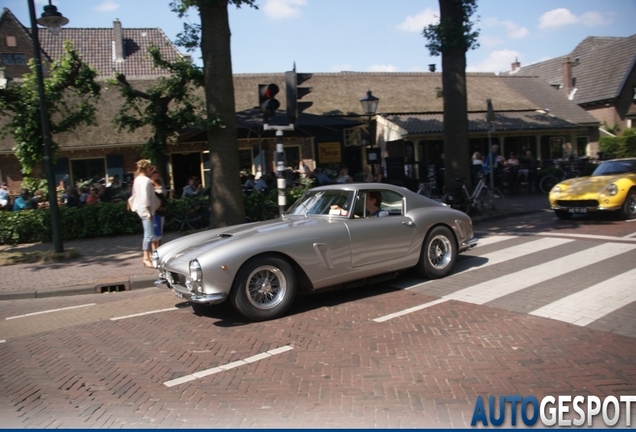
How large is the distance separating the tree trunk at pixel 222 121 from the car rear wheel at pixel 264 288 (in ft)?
16.3

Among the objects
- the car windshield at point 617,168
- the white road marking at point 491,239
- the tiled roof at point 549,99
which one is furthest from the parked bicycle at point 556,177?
the white road marking at point 491,239

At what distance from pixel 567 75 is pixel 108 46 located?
36119 millimetres

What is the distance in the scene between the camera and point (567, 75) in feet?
122

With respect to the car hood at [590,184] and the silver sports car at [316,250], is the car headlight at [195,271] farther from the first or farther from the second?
the car hood at [590,184]

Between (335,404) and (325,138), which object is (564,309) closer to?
(335,404)

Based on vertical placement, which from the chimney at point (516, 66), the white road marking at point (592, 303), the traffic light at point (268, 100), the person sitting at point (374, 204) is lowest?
the white road marking at point (592, 303)

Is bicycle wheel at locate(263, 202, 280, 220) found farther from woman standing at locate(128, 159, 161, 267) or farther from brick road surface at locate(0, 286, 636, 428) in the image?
brick road surface at locate(0, 286, 636, 428)

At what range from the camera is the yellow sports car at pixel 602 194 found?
10914 millimetres

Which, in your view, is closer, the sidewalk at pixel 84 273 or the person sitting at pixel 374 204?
the person sitting at pixel 374 204

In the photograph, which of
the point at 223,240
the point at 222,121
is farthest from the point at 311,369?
the point at 222,121

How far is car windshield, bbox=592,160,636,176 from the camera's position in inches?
461

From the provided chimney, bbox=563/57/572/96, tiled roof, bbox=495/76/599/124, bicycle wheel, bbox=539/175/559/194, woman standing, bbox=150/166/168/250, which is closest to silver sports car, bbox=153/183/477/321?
woman standing, bbox=150/166/168/250

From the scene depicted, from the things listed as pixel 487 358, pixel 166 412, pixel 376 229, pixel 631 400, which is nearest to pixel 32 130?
pixel 376 229

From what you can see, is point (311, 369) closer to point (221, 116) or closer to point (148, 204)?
point (148, 204)
